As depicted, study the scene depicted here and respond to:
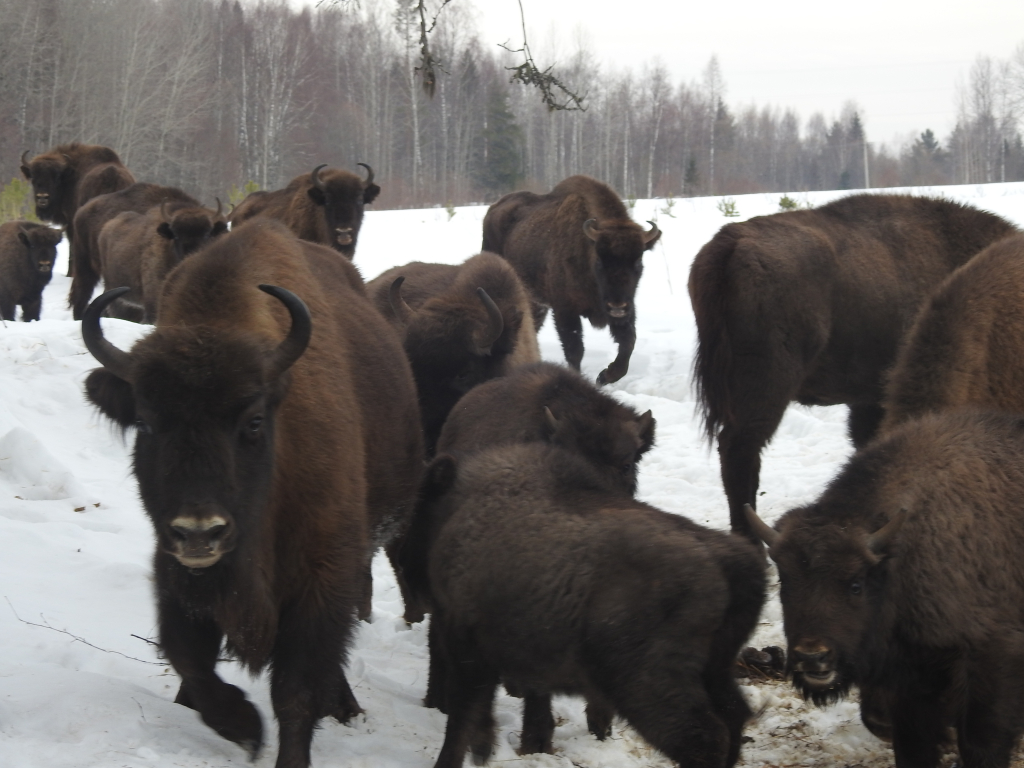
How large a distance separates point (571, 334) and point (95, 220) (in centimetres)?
676

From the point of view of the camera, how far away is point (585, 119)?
53.0 m

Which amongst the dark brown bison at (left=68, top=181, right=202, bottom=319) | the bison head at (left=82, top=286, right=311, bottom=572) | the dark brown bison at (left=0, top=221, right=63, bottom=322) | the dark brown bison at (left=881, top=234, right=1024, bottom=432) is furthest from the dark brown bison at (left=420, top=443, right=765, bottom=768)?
the dark brown bison at (left=0, top=221, right=63, bottom=322)

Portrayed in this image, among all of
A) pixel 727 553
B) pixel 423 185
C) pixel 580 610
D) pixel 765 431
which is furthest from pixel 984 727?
pixel 423 185

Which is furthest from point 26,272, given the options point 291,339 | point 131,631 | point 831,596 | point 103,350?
point 831,596

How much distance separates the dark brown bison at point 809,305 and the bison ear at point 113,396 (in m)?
4.01

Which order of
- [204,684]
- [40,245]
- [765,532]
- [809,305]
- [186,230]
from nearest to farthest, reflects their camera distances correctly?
[204,684] → [765,532] → [809,305] → [186,230] → [40,245]

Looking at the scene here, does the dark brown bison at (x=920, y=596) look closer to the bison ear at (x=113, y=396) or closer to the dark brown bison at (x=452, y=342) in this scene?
the bison ear at (x=113, y=396)

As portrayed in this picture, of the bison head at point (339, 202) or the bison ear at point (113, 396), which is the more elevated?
the bison head at point (339, 202)

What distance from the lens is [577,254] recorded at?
12.1 meters

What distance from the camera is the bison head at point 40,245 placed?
48.7 feet

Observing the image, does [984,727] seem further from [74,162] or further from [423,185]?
[423,185]

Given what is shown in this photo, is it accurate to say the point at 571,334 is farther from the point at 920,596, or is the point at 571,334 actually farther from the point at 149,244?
the point at 920,596

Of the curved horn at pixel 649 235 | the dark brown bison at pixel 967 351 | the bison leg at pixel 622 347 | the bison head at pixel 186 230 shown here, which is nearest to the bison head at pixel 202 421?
the dark brown bison at pixel 967 351

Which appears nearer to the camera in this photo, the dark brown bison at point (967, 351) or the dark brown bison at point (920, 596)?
the dark brown bison at point (920, 596)
